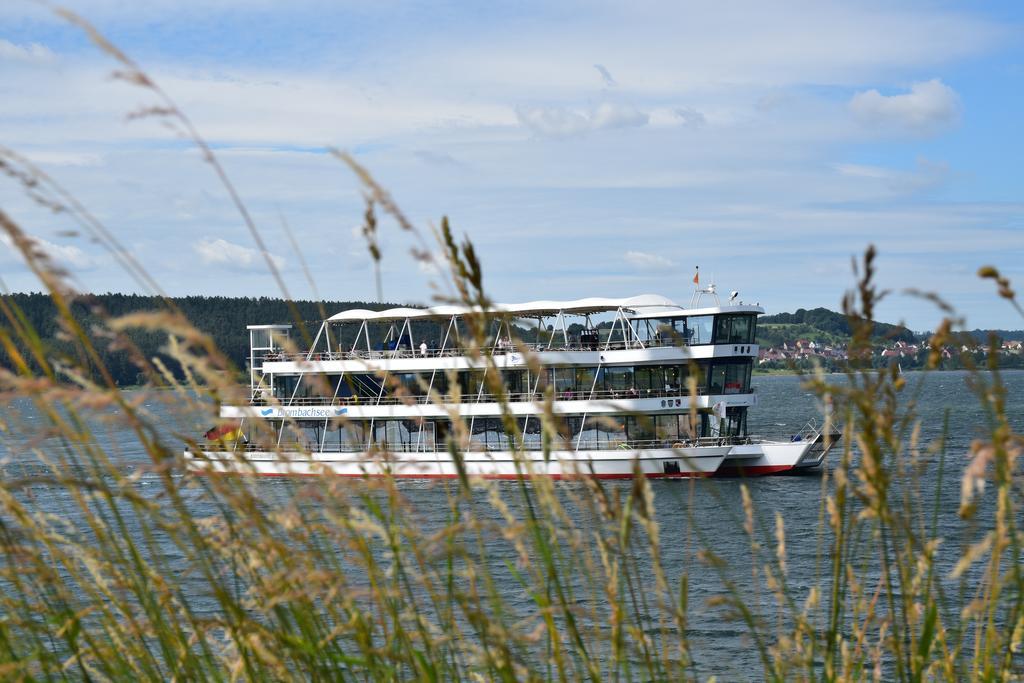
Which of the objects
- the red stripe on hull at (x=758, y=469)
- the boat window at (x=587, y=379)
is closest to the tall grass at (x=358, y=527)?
the boat window at (x=587, y=379)

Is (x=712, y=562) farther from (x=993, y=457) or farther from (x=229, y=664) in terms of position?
(x=229, y=664)

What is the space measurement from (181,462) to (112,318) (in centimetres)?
26

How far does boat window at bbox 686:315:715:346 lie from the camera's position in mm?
32969

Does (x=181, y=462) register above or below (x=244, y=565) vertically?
above

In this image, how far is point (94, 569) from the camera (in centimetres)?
219

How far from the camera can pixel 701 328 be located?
33.2 m

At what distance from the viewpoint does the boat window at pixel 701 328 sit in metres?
33.0

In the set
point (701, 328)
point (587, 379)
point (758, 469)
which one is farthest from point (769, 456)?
point (587, 379)

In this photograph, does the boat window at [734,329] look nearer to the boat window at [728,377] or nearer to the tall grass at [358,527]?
the boat window at [728,377]

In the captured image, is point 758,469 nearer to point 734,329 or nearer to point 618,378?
point 734,329

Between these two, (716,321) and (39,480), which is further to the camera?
(716,321)

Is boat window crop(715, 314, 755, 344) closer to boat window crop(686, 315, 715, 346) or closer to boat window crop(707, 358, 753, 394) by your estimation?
boat window crop(686, 315, 715, 346)

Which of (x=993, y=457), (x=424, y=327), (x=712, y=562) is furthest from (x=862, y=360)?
(x=424, y=327)

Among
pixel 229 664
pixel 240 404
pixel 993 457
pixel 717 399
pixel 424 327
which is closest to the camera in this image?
pixel 993 457
